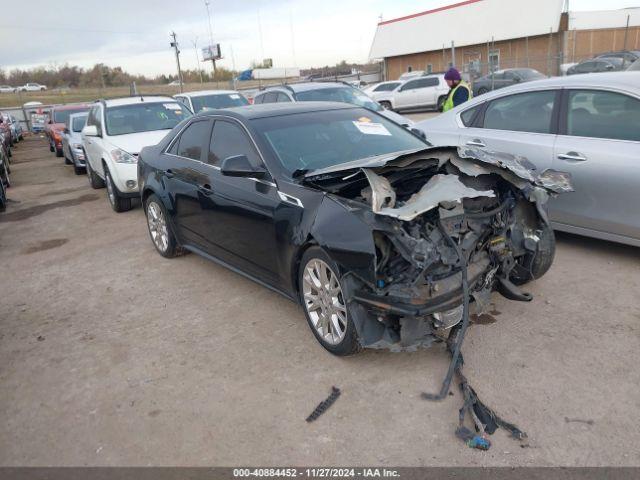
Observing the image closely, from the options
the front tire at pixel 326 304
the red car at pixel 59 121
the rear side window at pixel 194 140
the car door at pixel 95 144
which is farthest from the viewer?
the red car at pixel 59 121

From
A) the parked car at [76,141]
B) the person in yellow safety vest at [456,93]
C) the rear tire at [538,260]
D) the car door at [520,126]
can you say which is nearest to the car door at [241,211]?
the rear tire at [538,260]

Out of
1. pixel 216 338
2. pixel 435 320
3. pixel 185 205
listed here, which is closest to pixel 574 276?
pixel 435 320

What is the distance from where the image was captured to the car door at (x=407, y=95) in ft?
77.9

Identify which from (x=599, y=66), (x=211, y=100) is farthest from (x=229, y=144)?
(x=599, y=66)

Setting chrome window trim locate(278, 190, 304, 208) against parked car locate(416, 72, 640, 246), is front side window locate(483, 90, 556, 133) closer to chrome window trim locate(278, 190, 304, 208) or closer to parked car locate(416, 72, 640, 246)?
parked car locate(416, 72, 640, 246)

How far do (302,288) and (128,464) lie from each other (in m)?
1.59

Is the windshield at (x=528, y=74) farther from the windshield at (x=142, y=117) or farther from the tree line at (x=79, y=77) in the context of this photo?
the tree line at (x=79, y=77)

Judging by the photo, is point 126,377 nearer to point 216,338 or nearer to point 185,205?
point 216,338

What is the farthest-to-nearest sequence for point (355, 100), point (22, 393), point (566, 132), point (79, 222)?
point (355, 100)
point (79, 222)
point (566, 132)
point (22, 393)

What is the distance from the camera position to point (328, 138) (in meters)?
4.54

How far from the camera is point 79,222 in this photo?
8.52m

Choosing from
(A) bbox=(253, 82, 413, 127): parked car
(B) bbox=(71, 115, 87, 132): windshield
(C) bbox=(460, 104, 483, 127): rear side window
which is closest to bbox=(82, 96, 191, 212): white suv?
(A) bbox=(253, 82, 413, 127): parked car

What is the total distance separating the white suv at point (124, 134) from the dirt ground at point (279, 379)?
3370 mm

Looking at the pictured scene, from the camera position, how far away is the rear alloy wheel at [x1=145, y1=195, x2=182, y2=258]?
5949mm
